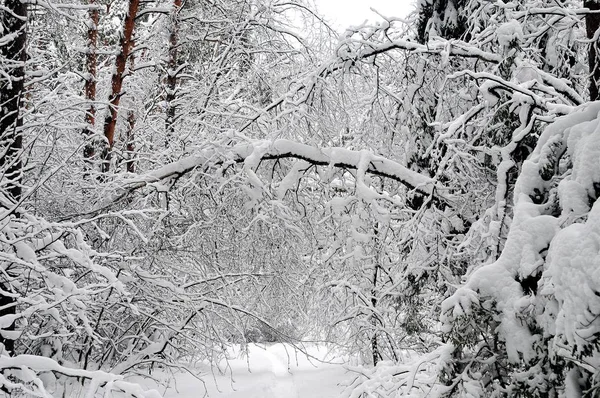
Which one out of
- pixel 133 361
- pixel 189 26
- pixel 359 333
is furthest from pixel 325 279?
pixel 189 26

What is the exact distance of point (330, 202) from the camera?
19.0 feet

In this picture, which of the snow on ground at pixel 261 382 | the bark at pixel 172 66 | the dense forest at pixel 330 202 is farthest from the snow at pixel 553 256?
the bark at pixel 172 66

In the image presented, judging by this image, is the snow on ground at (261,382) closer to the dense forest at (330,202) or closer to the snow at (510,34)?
the dense forest at (330,202)

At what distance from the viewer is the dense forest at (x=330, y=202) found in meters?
3.05

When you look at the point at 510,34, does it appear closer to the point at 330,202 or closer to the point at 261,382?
the point at 330,202

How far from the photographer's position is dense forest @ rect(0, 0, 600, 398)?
305cm

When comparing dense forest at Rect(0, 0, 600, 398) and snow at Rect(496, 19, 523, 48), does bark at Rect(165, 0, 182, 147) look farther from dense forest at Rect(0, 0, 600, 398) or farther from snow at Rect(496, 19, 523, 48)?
snow at Rect(496, 19, 523, 48)

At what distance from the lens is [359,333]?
27.7 feet

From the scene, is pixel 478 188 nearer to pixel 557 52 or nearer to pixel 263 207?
pixel 557 52

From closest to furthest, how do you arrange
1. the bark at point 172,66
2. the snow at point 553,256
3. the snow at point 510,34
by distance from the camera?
the snow at point 553,256 < the snow at point 510,34 < the bark at point 172,66

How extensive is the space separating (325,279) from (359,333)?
1.20 m

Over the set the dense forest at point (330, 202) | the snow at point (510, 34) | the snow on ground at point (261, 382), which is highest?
the snow at point (510, 34)

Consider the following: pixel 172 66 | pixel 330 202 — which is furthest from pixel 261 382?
pixel 172 66

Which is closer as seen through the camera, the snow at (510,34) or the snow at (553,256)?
the snow at (553,256)
